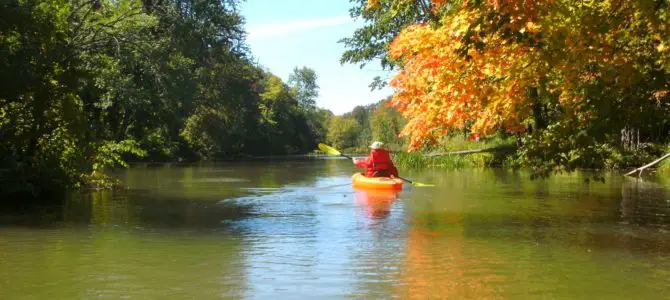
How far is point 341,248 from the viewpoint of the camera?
8.44 metres

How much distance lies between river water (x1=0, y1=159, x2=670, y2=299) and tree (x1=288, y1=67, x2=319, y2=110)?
293ft

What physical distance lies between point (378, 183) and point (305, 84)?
88.3 m

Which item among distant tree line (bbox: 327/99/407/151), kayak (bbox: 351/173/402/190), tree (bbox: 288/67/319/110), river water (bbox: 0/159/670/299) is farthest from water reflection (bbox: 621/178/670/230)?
tree (bbox: 288/67/319/110)

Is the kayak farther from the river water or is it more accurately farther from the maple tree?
the maple tree

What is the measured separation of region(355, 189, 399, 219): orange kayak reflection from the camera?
12.4 metres

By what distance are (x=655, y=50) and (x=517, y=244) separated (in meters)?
3.15

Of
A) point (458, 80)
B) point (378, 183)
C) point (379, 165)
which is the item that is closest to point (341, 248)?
point (458, 80)

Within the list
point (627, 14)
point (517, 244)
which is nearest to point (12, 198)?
point (517, 244)

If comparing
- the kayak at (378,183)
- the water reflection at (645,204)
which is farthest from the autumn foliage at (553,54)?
the kayak at (378,183)

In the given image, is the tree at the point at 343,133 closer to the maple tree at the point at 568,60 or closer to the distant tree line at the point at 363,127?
the distant tree line at the point at 363,127

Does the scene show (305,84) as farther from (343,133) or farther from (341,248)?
(341,248)

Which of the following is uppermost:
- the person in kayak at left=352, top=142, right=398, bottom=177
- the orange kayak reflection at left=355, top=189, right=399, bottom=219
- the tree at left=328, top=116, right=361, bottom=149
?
the tree at left=328, top=116, right=361, bottom=149

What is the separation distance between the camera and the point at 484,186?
18.6 meters

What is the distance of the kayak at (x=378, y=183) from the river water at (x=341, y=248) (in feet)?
5.46
